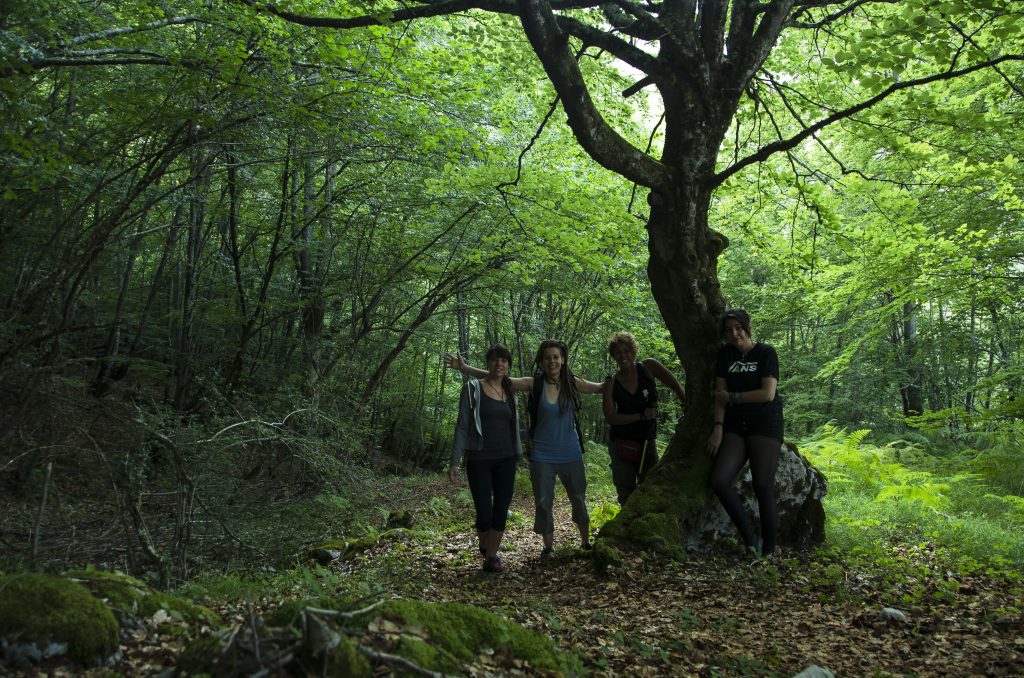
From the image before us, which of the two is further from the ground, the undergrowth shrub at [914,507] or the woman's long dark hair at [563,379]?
the woman's long dark hair at [563,379]

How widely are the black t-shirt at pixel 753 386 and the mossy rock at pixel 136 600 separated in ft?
14.0

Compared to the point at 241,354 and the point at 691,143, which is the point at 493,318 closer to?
the point at 241,354

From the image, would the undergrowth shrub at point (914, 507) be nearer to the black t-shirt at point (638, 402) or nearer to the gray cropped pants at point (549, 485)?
the black t-shirt at point (638, 402)

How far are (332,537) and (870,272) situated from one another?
8.65 m

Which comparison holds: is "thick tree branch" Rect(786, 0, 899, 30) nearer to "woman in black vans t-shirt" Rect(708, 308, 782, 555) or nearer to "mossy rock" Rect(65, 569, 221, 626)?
"woman in black vans t-shirt" Rect(708, 308, 782, 555)

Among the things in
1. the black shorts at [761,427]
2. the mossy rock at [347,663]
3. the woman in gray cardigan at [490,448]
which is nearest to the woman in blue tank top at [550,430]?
the woman in gray cardigan at [490,448]

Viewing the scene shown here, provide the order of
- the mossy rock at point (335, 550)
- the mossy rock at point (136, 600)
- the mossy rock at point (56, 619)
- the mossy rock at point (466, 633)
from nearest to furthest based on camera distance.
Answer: the mossy rock at point (56, 619)
the mossy rock at point (466, 633)
the mossy rock at point (136, 600)
the mossy rock at point (335, 550)

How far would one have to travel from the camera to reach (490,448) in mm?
5598

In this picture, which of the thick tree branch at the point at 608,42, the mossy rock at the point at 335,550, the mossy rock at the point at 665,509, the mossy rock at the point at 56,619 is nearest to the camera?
the mossy rock at the point at 56,619

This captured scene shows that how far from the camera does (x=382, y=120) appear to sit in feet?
28.8

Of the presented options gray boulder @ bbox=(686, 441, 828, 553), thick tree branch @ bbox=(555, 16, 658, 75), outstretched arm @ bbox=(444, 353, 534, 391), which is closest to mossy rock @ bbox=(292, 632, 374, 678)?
outstretched arm @ bbox=(444, 353, 534, 391)

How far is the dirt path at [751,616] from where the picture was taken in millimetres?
3477

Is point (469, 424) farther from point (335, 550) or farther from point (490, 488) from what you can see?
point (335, 550)

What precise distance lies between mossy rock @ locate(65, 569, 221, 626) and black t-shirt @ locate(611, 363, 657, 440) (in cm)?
396
